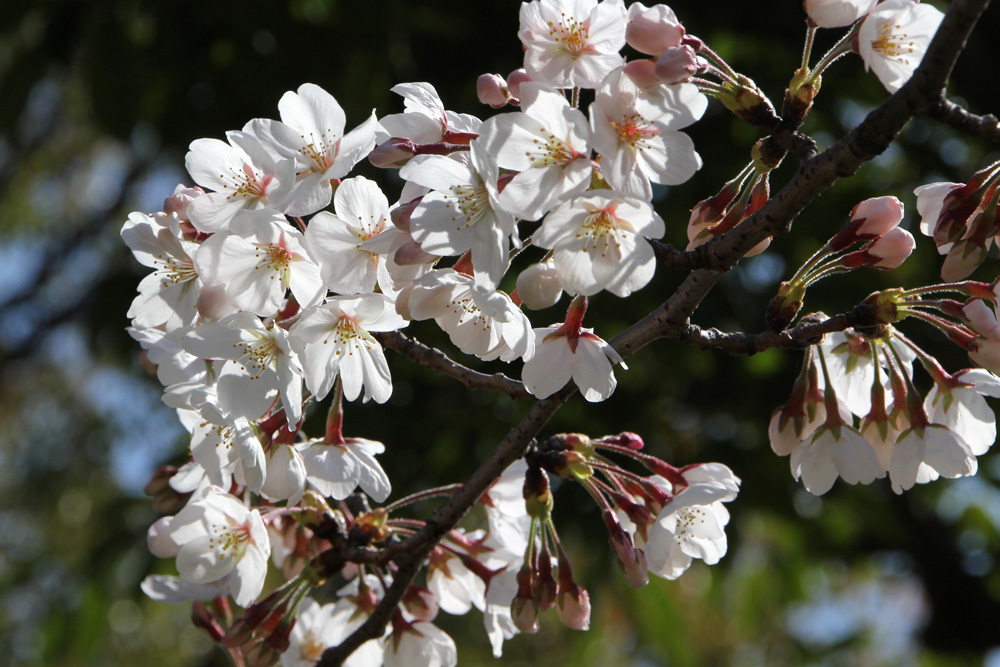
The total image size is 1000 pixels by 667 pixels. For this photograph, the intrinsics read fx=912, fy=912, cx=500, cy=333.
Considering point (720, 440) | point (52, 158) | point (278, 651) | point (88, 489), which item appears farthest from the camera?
point (52, 158)

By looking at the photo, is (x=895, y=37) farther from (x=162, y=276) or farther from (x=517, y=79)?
(x=162, y=276)

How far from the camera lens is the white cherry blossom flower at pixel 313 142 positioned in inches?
43.6

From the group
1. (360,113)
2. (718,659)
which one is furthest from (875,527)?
(718,659)

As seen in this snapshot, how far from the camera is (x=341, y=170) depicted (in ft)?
3.62

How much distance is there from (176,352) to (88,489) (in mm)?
5492

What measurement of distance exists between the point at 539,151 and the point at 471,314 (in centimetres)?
26

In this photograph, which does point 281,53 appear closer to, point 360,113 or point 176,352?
point 360,113

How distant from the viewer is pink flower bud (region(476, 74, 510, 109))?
3.67 feet

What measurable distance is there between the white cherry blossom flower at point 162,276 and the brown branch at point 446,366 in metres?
0.27

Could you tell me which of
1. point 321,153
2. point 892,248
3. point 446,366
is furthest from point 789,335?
point 321,153

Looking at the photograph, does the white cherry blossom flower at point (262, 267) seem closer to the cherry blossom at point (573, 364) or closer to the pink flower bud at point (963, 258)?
the cherry blossom at point (573, 364)

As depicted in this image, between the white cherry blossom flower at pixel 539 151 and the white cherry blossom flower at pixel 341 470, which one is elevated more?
the white cherry blossom flower at pixel 539 151

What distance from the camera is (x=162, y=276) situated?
1265mm

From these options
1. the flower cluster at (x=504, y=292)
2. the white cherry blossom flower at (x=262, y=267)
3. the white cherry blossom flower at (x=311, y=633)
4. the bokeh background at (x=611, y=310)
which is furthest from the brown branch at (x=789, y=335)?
the bokeh background at (x=611, y=310)
